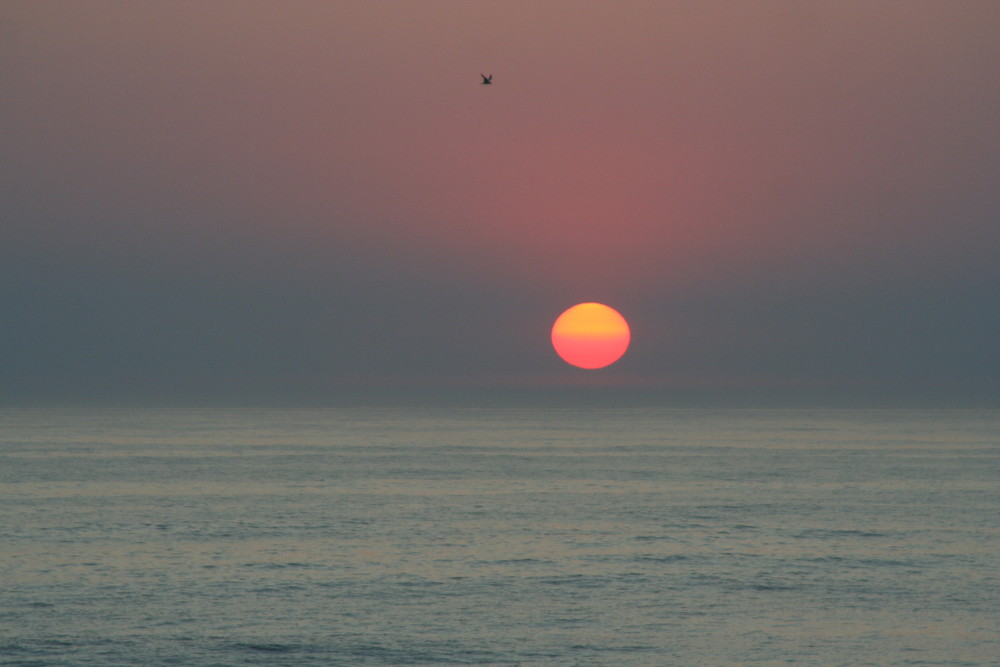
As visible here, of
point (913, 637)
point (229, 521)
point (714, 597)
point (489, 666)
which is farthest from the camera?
point (229, 521)

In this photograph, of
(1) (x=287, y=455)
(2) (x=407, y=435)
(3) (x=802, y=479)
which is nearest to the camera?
(3) (x=802, y=479)

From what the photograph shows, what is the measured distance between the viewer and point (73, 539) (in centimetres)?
5144

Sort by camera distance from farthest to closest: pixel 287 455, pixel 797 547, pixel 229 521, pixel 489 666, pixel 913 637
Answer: pixel 287 455, pixel 229 521, pixel 797 547, pixel 913 637, pixel 489 666

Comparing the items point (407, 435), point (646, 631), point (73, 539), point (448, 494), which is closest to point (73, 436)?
point (407, 435)

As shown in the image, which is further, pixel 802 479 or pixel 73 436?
pixel 73 436

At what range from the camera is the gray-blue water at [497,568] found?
32781 millimetres

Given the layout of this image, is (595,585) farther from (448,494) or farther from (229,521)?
(448,494)

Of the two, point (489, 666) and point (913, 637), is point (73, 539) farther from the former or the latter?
point (913, 637)

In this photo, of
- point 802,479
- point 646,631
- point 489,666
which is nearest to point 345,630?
point 489,666

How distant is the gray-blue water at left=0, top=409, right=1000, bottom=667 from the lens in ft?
108

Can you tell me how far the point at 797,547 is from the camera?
50.6 meters

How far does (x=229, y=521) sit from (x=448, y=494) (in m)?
18.5

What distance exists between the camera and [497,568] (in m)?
44.6

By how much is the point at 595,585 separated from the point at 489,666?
11076 millimetres
